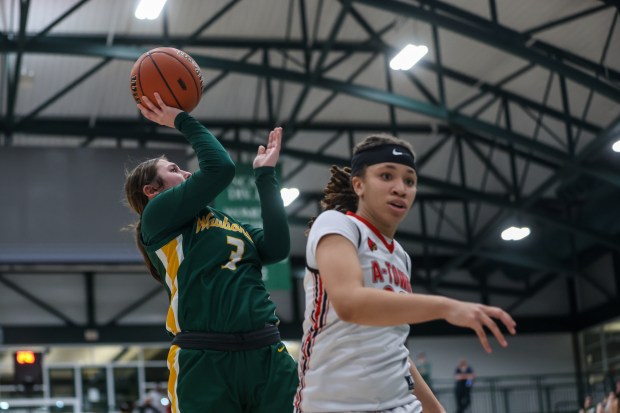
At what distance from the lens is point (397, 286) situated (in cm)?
390

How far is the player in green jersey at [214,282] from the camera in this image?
169 inches

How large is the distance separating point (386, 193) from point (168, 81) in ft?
5.20

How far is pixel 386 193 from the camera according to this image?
3844mm

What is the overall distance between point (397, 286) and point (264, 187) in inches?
39.0

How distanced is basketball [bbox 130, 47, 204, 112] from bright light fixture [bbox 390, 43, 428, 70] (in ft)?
34.6

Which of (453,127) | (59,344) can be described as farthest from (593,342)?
(59,344)

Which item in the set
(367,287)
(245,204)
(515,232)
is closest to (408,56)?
(245,204)

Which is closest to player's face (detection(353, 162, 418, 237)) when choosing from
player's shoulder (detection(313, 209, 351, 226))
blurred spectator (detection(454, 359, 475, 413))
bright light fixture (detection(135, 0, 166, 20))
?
player's shoulder (detection(313, 209, 351, 226))

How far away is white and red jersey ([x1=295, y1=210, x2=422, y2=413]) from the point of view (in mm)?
3766

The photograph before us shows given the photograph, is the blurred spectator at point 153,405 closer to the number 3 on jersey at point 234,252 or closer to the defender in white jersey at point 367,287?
the number 3 on jersey at point 234,252

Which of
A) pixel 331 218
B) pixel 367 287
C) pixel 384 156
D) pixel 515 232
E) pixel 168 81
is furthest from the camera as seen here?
pixel 515 232

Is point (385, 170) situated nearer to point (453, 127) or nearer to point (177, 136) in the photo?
point (177, 136)

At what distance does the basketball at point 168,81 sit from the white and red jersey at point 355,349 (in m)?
1.44

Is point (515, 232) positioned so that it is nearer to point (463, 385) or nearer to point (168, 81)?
point (463, 385)
